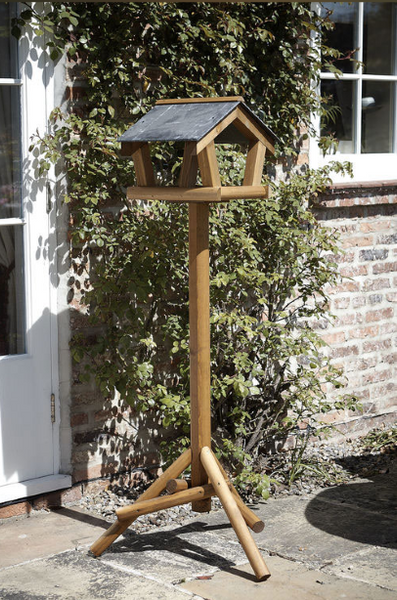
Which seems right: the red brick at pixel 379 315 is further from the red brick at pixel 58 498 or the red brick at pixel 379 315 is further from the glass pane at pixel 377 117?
the red brick at pixel 58 498

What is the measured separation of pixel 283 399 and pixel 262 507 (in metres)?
0.75

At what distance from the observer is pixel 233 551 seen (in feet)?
10.9

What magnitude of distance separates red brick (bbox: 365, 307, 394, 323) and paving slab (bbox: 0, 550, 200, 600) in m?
2.73

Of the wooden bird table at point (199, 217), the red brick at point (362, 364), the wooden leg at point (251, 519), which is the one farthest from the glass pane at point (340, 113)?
the wooden leg at point (251, 519)

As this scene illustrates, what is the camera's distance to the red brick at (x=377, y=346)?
17.1 feet

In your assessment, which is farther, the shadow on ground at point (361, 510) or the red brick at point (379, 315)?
the red brick at point (379, 315)

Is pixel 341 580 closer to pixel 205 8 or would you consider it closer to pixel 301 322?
pixel 301 322

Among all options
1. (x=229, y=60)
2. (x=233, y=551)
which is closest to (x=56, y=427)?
(x=233, y=551)

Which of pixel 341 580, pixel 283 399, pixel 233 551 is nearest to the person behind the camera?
pixel 341 580

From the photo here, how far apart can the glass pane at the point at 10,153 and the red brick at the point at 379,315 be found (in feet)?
8.51

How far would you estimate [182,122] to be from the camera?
2980mm

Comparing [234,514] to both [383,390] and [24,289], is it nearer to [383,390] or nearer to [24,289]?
[24,289]

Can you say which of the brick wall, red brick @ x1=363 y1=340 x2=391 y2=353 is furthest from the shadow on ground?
red brick @ x1=363 y1=340 x2=391 y2=353

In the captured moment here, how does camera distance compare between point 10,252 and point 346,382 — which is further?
point 346,382
